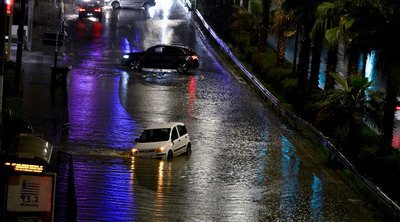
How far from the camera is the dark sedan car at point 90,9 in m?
62.9

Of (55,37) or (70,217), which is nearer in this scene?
(70,217)

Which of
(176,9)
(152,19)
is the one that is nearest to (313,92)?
(152,19)

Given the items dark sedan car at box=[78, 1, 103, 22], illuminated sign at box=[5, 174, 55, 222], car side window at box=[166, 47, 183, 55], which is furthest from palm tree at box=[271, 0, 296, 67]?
illuminated sign at box=[5, 174, 55, 222]

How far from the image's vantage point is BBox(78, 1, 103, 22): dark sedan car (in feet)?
206

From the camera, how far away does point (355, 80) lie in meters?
30.2

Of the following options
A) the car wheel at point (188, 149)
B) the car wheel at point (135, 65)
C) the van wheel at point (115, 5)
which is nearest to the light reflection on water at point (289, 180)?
the car wheel at point (188, 149)

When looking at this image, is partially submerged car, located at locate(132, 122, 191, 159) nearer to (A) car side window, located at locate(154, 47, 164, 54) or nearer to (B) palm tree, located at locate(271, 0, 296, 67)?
(B) palm tree, located at locate(271, 0, 296, 67)

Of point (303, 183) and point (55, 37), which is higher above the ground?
point (55, 37)

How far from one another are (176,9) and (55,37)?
111 ft

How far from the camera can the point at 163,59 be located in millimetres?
48750

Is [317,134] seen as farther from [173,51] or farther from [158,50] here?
[158,50]

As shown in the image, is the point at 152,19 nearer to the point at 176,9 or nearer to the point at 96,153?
the point at 176,9

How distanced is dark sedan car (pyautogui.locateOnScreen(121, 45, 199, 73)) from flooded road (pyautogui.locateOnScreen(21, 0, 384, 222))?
0.48 meters

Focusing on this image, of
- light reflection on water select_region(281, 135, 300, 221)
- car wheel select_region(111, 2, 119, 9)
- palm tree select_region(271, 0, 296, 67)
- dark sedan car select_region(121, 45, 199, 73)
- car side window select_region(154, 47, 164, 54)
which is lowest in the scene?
light reflection on water select_region(281, 135, 300, 221)
